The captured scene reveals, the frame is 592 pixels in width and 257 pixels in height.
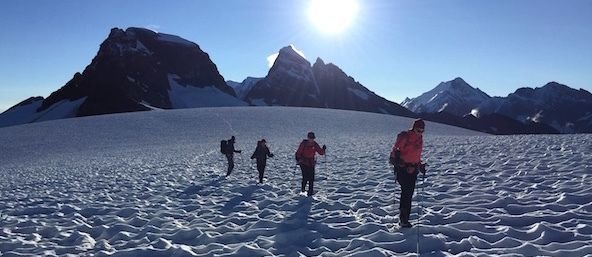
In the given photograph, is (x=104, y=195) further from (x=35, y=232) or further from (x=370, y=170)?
(x=370, y=170)

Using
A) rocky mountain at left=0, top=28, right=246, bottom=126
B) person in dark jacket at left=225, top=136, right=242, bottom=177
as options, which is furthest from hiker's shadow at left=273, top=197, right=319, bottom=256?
rocky mountain at left=0, top=28, right=246, bottom=126

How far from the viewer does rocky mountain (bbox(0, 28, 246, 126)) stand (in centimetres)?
12525

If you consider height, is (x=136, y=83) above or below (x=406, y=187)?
above

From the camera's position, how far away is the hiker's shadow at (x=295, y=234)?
898cm

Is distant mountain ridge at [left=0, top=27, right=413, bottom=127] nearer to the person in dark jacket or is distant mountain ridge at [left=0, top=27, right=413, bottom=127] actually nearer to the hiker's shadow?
the person in dark jacket

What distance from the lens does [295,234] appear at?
9.91 metres

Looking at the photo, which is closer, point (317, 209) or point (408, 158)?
point (408, 158)

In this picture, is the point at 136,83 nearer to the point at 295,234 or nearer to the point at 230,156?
the point at 230,156

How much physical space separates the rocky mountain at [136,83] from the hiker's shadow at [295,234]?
106914mm

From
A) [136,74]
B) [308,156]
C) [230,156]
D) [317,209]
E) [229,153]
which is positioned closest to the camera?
[317,209]

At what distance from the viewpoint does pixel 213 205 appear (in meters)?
13.9

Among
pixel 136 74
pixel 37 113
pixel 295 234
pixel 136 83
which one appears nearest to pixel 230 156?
pixel 295 234

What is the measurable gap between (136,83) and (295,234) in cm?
14986

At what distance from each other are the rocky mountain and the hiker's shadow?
107 meters
